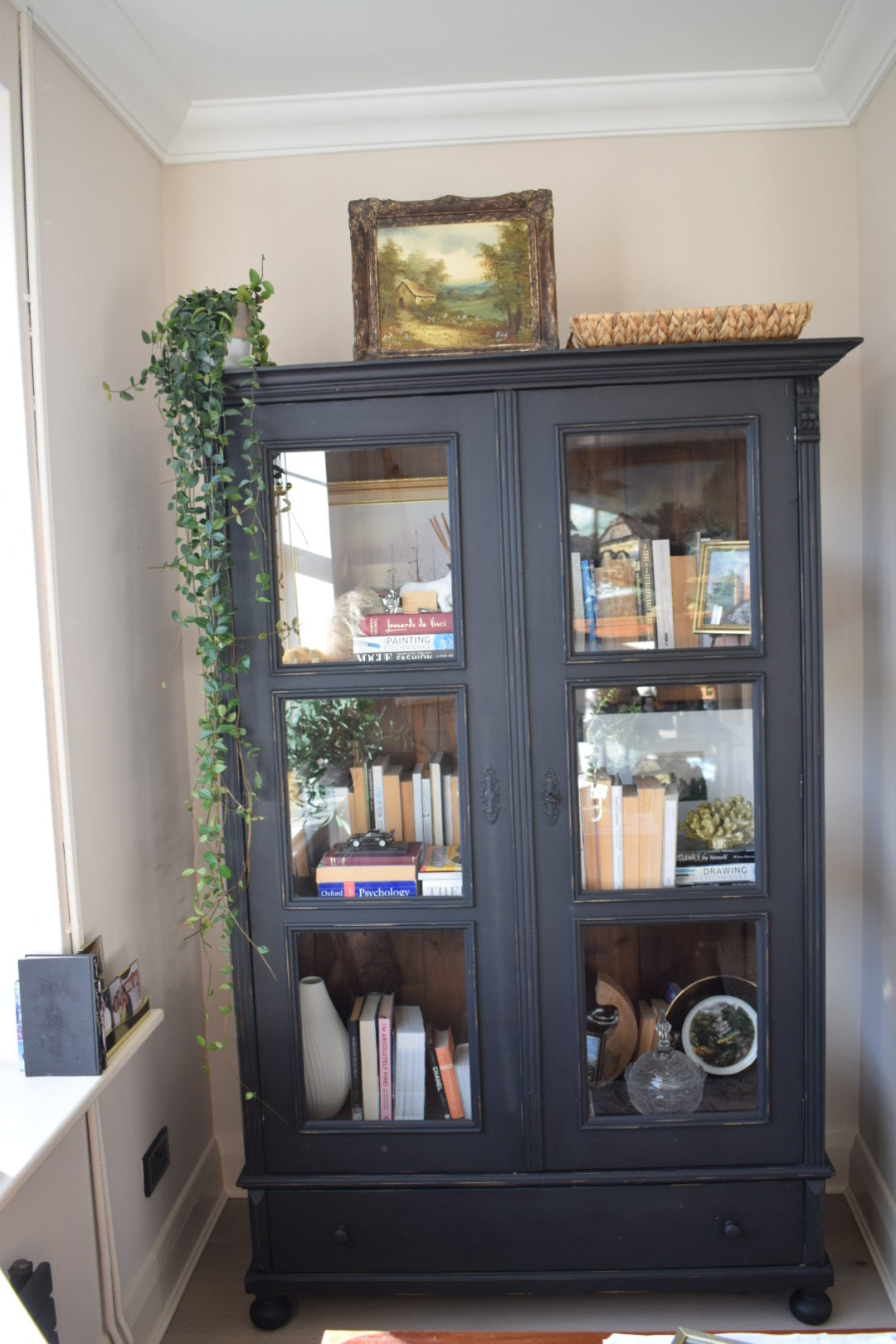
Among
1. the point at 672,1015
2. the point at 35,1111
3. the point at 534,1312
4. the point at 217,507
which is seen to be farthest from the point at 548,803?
the point at 534,1312

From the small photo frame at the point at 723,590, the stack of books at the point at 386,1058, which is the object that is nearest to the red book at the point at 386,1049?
the stack of books at the point at 386,1058

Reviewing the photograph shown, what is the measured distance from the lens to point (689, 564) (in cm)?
180

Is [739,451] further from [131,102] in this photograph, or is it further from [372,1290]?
[372,1290]

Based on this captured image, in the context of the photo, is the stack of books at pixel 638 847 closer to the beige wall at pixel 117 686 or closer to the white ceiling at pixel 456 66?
the beige wall at pixel 117 686

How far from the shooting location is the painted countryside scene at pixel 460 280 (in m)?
1.86

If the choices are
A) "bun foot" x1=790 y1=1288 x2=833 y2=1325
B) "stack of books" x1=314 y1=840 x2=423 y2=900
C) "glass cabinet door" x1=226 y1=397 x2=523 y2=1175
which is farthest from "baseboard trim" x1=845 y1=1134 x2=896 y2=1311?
"stack of books" x1=314 y1=840 x2=423 y2=900

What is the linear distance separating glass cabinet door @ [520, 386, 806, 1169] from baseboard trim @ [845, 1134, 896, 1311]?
0.43 m

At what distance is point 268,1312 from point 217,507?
66.1 inches

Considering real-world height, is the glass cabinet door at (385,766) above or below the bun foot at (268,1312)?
above

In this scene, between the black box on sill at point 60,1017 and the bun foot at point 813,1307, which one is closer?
the black box on sill at point 60,1017

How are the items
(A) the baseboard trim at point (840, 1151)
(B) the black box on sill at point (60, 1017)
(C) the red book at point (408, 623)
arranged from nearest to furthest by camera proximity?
(B) the black box on sill at point (60, 1017) → (C) the red book at point (408, 623) → (A) the baseboard trim at point (840, 1151)

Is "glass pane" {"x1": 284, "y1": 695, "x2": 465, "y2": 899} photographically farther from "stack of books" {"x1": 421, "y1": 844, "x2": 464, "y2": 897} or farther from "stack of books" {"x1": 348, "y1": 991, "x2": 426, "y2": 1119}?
"stack of books" {"x1": 348, "y1": 991, "x2": 426, "y2": 1119}

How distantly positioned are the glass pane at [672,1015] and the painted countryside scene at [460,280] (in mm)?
1262

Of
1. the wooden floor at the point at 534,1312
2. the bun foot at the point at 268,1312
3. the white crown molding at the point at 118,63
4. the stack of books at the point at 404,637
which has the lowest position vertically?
the wooden floor at the point at 534,1312
